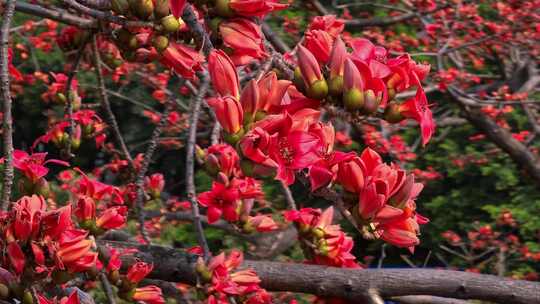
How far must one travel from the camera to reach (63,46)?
8.31 feet

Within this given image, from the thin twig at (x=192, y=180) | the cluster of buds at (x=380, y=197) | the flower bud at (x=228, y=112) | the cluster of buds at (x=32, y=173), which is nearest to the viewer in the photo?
the flower bud at (x=228, y=112)

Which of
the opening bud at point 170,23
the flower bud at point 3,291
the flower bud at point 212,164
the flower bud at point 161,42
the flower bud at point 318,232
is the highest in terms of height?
the opening bud at point 170,23

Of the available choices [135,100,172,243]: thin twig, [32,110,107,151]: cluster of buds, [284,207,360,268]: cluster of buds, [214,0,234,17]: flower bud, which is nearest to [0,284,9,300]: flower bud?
[214,0,234,17]: flower bud

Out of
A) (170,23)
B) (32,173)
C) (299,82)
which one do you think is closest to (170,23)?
(170,23)

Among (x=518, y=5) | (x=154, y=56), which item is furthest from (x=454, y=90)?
(x=154, y=56)

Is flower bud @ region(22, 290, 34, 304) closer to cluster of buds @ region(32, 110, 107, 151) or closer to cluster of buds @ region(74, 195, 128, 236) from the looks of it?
cluster of buds @ region(74, 195, 128, 236)

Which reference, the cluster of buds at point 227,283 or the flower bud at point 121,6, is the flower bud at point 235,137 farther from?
the cluster of buds at point 227,283

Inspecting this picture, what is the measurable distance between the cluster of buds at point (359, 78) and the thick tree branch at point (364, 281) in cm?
75

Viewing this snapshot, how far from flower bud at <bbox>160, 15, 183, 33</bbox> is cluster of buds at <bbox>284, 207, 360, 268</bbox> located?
96 centimetres

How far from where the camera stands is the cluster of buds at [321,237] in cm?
212

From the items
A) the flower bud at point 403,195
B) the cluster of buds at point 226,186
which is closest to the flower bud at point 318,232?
the cluster of buds at point 226,186

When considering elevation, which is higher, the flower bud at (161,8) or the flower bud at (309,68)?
the flower bud at (161,8)

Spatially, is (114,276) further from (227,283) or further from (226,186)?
(226,186)

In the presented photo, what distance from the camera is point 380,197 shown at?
1177 mm
